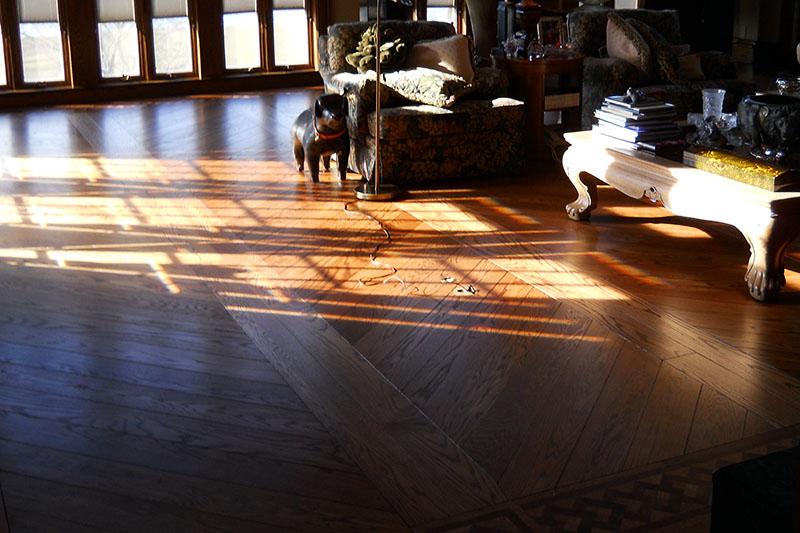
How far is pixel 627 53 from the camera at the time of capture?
664 cm

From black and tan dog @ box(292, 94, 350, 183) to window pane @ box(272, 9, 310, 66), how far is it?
3928mm

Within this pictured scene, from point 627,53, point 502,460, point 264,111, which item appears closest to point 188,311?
point 502,460

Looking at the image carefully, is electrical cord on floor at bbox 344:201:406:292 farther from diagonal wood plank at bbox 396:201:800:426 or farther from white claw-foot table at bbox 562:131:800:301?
white claw-foot table at bbox 562:131:800:301

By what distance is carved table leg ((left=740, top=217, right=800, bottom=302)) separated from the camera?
3.70 m

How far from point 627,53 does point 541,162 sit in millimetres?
1060

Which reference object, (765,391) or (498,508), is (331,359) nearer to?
(498,508)

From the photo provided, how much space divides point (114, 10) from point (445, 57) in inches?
168

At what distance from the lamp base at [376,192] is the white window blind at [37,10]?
14.9 feet

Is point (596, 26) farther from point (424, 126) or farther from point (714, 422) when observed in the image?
Result: point (714, 422)

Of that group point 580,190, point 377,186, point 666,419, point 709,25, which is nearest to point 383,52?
point 377,186

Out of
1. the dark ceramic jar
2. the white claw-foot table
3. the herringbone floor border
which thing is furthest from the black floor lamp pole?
the herringbone floor border

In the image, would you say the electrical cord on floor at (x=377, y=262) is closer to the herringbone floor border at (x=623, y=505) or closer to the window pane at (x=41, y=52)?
the herringbone floor border at (x=623, y=505)

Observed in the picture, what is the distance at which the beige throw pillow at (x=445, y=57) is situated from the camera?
19.4 feet

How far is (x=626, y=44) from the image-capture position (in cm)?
664
